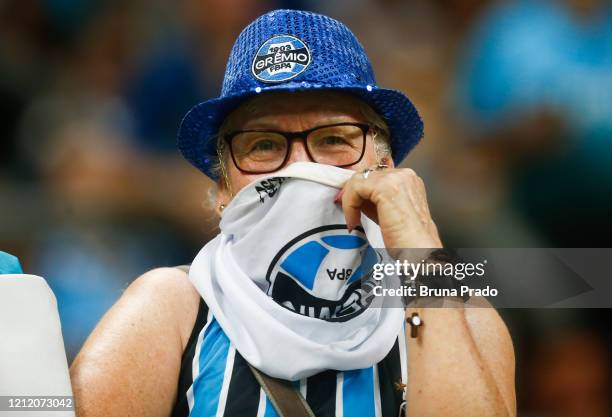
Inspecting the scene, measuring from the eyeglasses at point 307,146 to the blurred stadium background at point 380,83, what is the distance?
1070 millimetres

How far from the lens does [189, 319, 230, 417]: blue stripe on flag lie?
1295 millimetres

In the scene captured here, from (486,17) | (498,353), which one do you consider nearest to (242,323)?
(498,353)

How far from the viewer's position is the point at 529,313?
234 centimetres

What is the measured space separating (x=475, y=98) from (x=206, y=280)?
183 cm

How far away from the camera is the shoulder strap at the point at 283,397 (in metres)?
1.25

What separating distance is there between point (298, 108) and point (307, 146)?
0.10 metres

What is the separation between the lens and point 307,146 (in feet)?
4.97

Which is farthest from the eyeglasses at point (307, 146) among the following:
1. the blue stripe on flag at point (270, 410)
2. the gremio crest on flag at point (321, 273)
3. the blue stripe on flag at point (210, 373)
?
the blue stripe on flag at point (270, 410)

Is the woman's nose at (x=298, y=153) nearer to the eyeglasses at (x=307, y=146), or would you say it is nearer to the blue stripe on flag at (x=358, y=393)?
the eyeglasses at (x=307, y=146)

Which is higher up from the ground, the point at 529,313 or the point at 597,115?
the point at 597,115

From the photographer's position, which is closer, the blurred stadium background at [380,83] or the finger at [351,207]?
the finger at [351,207]

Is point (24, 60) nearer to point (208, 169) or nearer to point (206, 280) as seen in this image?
point (208, 169)

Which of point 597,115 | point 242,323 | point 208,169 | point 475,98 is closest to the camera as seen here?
point 242,323

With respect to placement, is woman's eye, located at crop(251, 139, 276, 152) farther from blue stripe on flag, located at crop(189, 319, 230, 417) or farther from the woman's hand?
blue stripe on flag, located at crop(189, 319, 230, 417)
